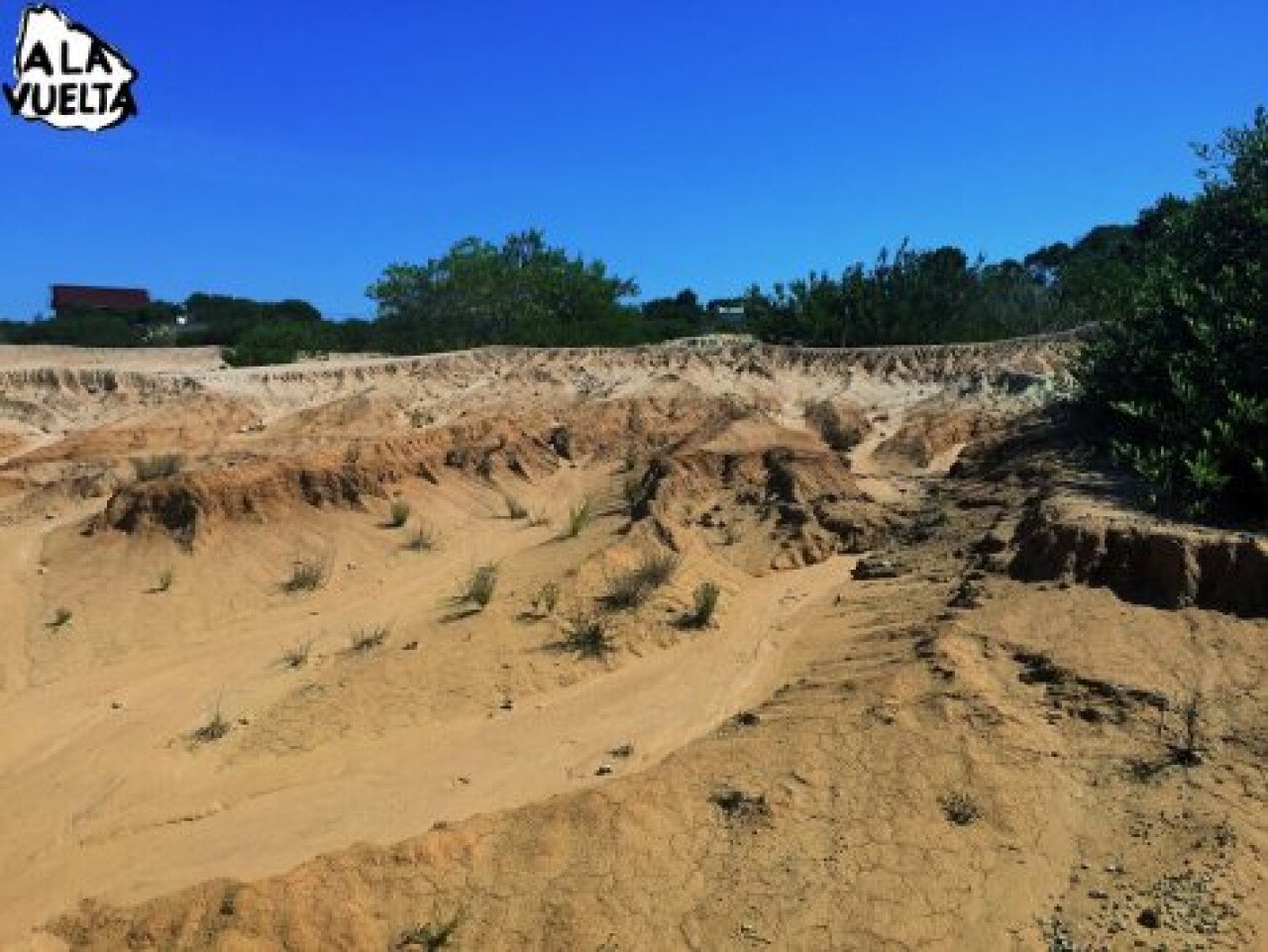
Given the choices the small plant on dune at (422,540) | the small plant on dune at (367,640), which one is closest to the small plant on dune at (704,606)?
the small plant on dune at (367,640)

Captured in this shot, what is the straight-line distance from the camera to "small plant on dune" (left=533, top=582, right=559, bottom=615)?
9609 millimetres

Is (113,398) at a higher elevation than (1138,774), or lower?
higher

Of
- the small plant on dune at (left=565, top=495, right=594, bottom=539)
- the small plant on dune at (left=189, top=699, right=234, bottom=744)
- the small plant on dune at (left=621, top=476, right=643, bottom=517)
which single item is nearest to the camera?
the small plant on dune at (left=189, top=699, right=234, bottom=744)

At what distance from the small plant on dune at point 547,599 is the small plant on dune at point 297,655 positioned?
72.6 inches

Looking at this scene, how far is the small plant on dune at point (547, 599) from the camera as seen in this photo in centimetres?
961

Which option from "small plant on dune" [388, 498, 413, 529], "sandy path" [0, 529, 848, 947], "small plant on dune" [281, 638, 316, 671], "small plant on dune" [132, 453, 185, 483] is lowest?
"sandy path" [0, 529, 848, 947]

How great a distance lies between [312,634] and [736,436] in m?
6.82

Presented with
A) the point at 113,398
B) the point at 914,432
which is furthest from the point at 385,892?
the point at 113,398

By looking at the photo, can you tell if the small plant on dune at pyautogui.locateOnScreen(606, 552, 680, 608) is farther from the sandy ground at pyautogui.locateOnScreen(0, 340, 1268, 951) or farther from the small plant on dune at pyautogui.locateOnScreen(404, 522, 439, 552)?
the small plant on dune at pyautogui.locateOnScreen(404, 522, 439, 552)

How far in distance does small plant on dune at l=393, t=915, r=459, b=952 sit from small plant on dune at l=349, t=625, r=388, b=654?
4.33m

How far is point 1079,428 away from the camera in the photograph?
12.4 metres

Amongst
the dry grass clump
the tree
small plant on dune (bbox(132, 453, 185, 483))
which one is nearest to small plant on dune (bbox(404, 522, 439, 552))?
the dry grass clump

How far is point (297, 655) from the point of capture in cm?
946

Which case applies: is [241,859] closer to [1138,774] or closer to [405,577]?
[1138,774]
